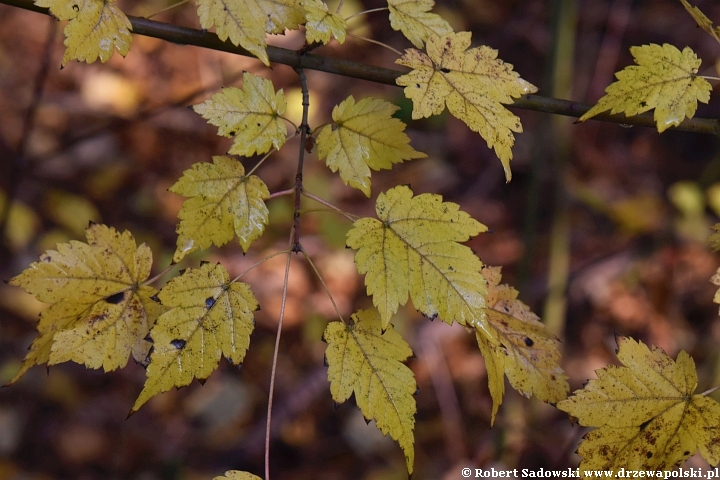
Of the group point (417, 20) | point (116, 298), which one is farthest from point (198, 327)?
point (417, 20)

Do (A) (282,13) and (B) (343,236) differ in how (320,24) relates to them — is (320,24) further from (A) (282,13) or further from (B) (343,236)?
(B) (343,236)

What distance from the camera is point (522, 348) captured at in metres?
1.00

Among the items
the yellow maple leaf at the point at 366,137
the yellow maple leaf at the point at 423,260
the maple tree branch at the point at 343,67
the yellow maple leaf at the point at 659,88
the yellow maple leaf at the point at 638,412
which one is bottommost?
the yellow maple leaf at the point at 638,412

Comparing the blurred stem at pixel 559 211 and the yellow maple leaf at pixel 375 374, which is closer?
the yellow maple leaf at pixel 375 374

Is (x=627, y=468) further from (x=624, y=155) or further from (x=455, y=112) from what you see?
(x=624, y=155)

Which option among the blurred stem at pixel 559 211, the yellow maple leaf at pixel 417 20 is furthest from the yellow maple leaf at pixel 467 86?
the blurred stem at pixel 559 211

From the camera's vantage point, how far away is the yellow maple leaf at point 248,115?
2.99 ft

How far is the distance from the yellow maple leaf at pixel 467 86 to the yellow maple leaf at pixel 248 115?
0.72 ft

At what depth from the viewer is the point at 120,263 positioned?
0.99 m

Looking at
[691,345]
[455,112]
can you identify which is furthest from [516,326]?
[691,345]

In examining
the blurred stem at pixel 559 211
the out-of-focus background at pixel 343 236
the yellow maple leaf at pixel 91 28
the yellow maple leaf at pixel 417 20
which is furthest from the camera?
the out-of-focus background at pixel 343 236

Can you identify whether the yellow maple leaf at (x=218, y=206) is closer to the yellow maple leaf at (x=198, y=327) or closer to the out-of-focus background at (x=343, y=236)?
the yellow maple leaf at (x=198, y=327)

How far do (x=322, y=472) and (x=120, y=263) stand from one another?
5.70 feet

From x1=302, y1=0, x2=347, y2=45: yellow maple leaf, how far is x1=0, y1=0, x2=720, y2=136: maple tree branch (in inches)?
2.7
